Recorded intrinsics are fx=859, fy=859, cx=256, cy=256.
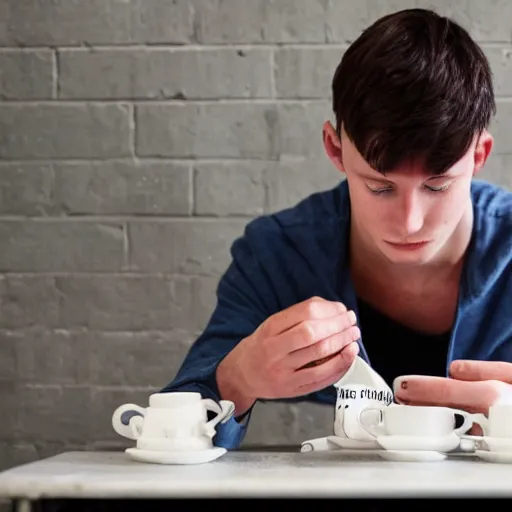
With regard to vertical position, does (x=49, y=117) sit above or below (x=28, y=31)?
below

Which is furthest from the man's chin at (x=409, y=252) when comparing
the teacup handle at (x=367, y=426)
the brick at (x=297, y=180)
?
the brick at (x=297, y=180)

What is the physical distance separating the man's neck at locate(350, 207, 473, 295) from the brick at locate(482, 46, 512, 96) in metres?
0.51

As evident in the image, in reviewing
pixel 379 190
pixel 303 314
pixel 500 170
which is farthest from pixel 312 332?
pixel 500 170

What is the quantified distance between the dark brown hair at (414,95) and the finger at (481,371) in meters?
0.23

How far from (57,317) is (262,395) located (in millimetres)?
721

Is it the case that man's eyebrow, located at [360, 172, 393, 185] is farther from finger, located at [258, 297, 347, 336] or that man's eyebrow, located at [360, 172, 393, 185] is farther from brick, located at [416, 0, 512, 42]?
brick, located at [416, 0, 512, 42]

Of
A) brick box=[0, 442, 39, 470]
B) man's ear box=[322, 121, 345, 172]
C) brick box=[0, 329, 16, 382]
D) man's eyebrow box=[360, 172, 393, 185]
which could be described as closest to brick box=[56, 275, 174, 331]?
brick box=[0, 329, 16, 382]

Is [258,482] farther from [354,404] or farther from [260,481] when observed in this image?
[354,404]

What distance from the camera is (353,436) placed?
1005 mm

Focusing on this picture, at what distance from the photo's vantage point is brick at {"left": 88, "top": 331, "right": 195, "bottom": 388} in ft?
5.41

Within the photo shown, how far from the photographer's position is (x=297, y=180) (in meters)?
1.64

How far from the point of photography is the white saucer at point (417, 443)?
0.91 metres
